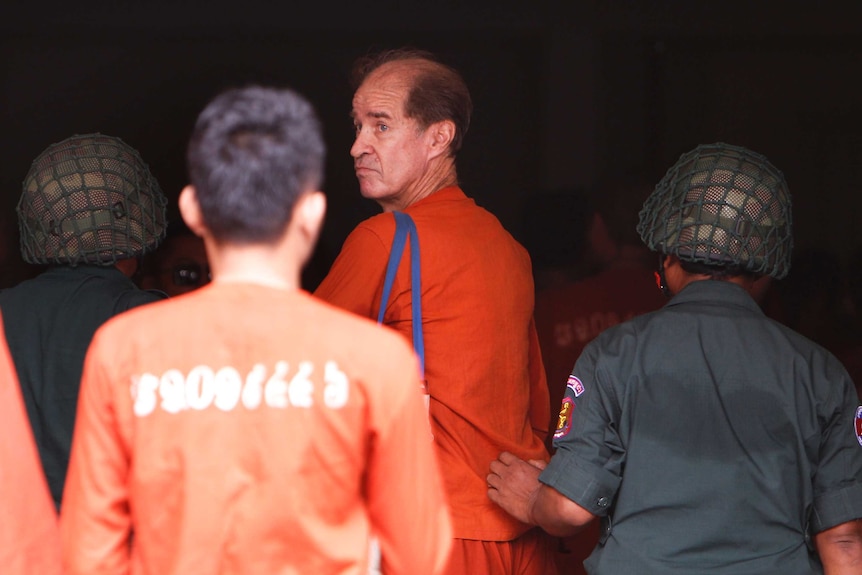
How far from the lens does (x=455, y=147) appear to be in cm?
290

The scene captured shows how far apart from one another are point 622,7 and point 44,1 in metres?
1.93

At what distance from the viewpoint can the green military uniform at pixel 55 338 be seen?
2217 millimetres

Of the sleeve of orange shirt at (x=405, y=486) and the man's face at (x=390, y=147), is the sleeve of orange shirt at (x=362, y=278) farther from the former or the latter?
the sleeve of orange shirt at (x=405, y=486)

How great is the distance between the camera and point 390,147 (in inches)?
112

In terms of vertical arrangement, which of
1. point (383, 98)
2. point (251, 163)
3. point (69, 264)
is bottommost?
point (69, 264)

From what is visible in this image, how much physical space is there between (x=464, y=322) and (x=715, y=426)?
624 millimetres

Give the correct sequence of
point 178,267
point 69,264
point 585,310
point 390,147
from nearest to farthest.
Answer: point 69,264
point 390,147
point 178,267
point 585,310

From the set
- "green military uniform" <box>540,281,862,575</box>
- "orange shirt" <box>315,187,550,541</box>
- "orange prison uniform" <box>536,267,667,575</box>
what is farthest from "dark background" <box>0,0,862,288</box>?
"green military uniform" <box>540,281,862,575</box>

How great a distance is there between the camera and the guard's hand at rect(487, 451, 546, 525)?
103 inches

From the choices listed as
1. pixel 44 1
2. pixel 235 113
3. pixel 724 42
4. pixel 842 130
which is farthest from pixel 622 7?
pixel 235 113

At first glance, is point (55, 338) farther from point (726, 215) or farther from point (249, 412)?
point (726, 215)

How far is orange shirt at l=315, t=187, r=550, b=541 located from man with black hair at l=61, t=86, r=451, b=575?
3.01ft

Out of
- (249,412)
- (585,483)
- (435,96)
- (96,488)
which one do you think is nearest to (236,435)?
(249,412)

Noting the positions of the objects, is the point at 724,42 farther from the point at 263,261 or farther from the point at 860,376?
the point at 263,261
